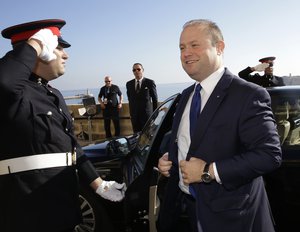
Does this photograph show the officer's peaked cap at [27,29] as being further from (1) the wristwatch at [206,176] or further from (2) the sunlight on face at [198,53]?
(1) the wristwatch at [206,176]

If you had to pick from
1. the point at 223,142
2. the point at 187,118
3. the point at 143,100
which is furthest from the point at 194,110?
the point at 143,100

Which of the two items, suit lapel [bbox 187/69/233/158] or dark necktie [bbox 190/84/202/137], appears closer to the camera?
suit lapel [bbox 187/69/233/158]

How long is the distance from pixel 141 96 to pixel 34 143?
18.3ft

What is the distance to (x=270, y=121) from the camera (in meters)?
1.58

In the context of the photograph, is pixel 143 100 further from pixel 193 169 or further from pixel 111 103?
pixel 193 169

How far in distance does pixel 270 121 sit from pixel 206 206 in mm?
527

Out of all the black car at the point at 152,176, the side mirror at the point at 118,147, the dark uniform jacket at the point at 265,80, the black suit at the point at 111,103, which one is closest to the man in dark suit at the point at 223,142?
the black car at the point at 152,176

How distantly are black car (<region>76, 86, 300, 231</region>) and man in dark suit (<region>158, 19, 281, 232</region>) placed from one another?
0.70 metres

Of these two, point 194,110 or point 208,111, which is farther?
point 194,110

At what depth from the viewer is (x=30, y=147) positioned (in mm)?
1620

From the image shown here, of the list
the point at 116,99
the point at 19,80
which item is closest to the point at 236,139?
the point at 19,80

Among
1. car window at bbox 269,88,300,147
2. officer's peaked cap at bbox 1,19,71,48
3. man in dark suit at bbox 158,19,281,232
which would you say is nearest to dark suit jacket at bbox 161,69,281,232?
man in dark suit at bbox 158,19,281,232

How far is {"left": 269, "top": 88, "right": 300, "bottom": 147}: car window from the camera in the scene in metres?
2.80

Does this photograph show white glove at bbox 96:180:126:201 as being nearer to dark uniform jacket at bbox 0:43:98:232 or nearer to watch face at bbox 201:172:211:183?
dark uniform jacket at bbox 0:43:98:232
